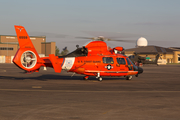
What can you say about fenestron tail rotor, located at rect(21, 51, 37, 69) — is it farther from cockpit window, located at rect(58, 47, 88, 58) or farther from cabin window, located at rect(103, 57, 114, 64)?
cabin window, located at rect(103, 57, 114, 64)

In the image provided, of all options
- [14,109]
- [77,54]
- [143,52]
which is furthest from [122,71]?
[143,52]

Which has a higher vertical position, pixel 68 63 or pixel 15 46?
pixel 15 46

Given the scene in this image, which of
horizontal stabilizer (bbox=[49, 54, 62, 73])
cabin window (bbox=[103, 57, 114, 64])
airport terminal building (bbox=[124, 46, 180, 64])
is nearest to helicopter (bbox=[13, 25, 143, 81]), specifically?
cabin window (bbox=[103, 57, 114, 64])

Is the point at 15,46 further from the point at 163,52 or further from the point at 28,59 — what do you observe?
the point at 28,59

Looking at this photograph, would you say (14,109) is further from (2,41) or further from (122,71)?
(2,41)

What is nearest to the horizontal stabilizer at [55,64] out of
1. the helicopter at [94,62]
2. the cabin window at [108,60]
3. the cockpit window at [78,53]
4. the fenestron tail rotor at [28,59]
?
the helicopter at [94,62]

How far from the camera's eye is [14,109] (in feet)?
35.8

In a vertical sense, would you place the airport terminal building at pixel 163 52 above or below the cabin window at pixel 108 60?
above

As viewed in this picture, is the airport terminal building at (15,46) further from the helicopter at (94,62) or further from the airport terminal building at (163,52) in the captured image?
the helicopter at (94,62)

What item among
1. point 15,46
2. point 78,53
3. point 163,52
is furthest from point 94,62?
point 163,52

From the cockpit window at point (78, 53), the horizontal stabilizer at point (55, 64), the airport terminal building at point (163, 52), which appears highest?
the airport terminal building at point (163, 52)

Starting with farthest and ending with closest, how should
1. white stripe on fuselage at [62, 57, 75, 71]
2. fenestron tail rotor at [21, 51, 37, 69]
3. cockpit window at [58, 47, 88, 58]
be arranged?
cockpit window at [58, 47, 88, 58] → white stripe on fuselage at [62, 57, 75, 71] → fenestron tail rotor at [21, 51, 37, 69]

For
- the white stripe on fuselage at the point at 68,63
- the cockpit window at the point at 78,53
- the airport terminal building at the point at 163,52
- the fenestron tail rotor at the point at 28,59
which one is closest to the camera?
the fenestron tail rotor at the point at 28,59

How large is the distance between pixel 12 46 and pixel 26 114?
12585 centimetres
